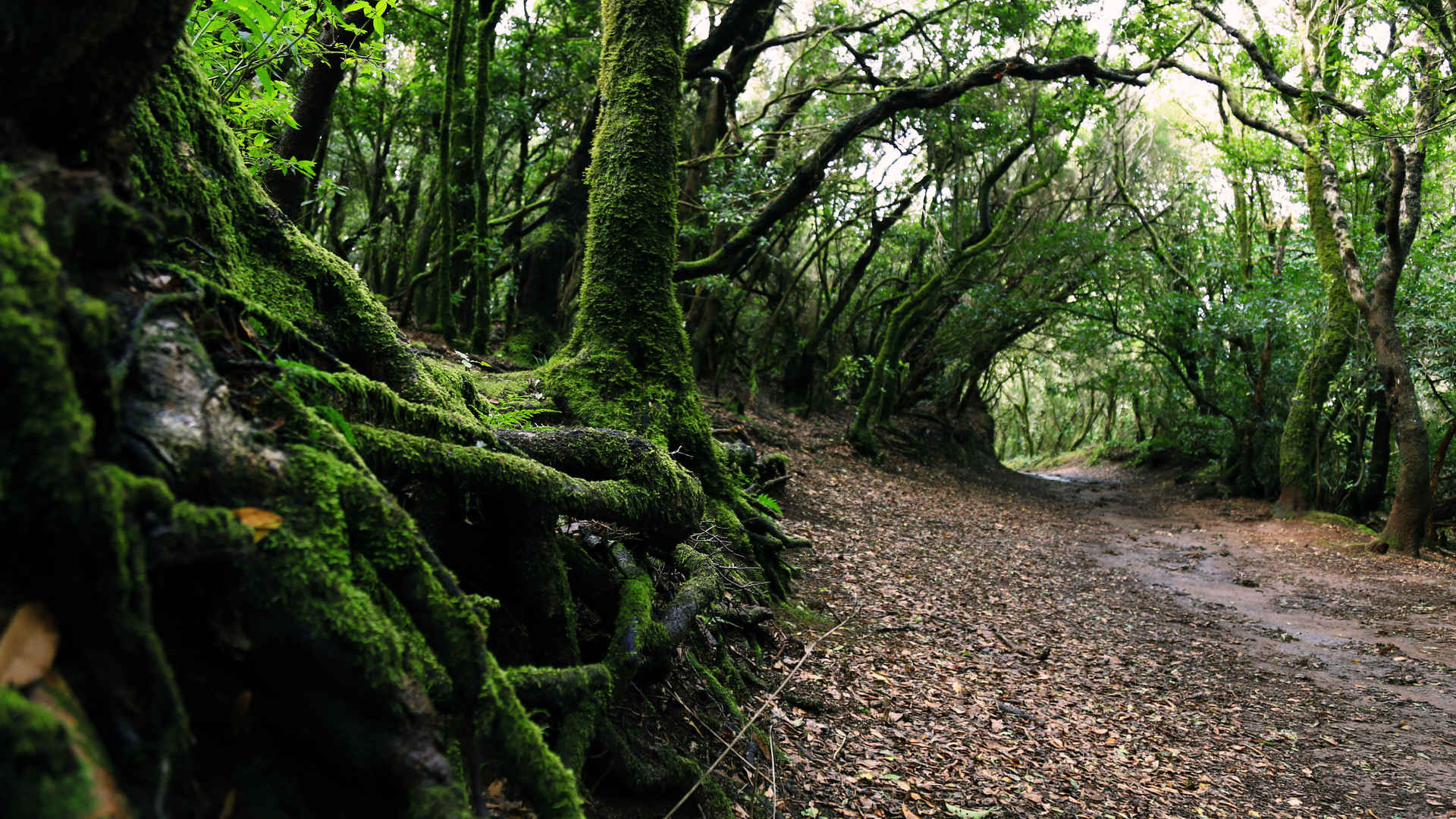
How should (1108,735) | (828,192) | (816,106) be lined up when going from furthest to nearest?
(816,106), (828,192), (1108,735)

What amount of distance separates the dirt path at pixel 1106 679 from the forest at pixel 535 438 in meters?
0.08

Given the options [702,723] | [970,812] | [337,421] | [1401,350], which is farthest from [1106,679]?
[1401,350]

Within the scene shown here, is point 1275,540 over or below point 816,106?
below

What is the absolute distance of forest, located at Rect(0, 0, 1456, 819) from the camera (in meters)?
1.31

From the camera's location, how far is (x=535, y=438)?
338 centimetres

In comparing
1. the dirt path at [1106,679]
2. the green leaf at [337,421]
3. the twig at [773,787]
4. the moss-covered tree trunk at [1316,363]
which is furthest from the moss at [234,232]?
the moss-covered tree trunk at [1316,363]

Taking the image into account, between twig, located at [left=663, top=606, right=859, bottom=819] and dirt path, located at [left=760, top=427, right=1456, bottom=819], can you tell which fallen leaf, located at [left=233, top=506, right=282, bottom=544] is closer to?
twig, located at [left=663, top=606, right=859, bottom=819]

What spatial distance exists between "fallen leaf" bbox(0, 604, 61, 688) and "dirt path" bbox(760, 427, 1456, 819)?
9.79 ft

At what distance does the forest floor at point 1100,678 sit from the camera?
14.1 feet

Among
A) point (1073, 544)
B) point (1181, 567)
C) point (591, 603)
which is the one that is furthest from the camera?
point (1073, 544)

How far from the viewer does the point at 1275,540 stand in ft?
44.0

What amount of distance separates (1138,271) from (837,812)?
2109cm

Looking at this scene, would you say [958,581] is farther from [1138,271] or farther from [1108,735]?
[1138,271]

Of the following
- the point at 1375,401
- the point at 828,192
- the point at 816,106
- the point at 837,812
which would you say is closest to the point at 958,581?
the point at 837,812
